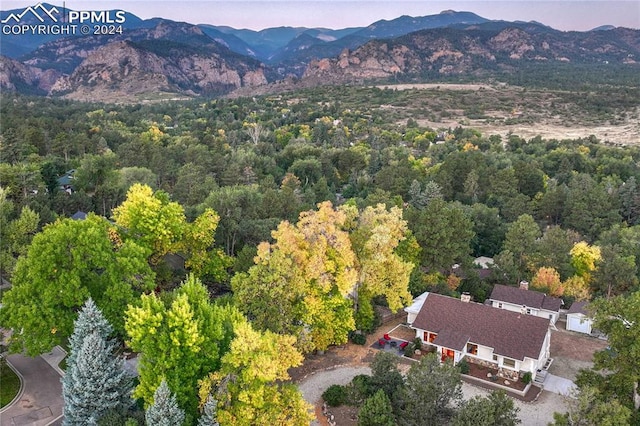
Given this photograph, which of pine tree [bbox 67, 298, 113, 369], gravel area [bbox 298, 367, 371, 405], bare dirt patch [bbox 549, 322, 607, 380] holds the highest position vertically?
pine tree [bbox 67, 298, 113, 369]

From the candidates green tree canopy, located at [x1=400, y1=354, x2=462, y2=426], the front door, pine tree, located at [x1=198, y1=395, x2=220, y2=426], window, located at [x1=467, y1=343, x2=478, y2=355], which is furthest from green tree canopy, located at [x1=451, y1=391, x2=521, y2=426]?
window, located at [x1=467, y1=343, x2=478, y2=355]

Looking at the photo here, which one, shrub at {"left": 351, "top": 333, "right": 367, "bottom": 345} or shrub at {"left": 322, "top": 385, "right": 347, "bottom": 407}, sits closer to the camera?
shrub at {"left": 322, "top": 385, "right": 347, "bottom": 407}

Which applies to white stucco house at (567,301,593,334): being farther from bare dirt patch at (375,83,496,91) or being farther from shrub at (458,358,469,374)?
bare dirt patch at (375,83,496,91)

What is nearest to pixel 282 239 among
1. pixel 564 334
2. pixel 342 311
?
pixel 342 311

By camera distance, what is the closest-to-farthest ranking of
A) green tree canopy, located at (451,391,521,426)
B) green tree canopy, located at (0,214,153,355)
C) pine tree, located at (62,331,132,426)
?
green tree canopy, located at (451,391,521,426), pine tree, located at (62,331,132,426), green tree canopy, located at (0,214,153,355)

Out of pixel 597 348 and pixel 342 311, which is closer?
pixel 342 311

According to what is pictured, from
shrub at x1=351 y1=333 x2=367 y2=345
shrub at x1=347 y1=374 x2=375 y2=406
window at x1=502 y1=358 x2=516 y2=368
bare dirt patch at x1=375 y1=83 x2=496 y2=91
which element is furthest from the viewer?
bare dirt patch at x1=375 y1=83 x2=496 y2=91

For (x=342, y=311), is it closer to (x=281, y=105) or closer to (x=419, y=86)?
(x=281, y=105)

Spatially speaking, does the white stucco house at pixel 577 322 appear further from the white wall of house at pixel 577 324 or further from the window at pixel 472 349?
the window at pixel 472 349
